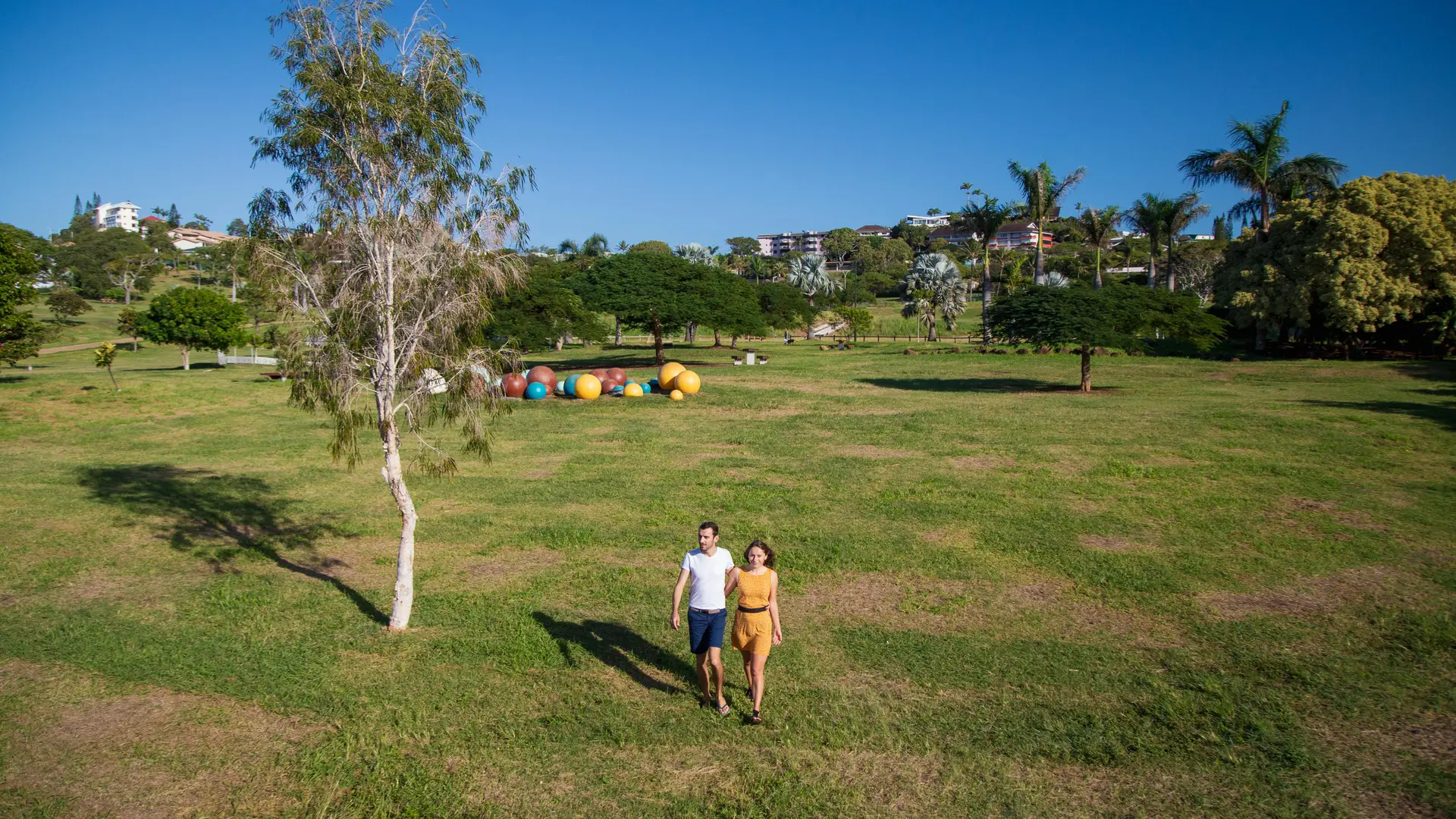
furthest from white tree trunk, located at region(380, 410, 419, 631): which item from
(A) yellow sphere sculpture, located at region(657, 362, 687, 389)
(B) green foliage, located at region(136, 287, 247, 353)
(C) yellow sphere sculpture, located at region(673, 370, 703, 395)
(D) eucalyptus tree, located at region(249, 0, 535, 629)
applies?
(B) green foliage, located at region(136, 287, 247, 353)

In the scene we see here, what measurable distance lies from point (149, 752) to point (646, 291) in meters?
35.9

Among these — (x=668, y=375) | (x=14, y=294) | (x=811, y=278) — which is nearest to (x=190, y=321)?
(x=14, y=294)

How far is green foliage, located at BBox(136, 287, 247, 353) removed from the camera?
133 ft

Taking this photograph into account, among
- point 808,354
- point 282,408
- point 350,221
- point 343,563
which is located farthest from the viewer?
point 808,354

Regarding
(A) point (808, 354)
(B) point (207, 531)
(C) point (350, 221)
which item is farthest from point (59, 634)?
(A) point (808, 354)

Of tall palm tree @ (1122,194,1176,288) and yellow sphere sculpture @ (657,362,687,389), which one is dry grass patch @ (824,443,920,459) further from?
tall palm tree @ (1122,194,1176,288)

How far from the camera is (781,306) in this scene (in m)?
66.9

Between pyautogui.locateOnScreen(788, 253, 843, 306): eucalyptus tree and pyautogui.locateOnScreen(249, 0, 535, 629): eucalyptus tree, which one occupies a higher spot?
pyautogui.locateOnScreen(788, 253, 843, 306): eucalyptus tree

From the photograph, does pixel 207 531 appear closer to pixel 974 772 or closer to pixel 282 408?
pixel 974 772

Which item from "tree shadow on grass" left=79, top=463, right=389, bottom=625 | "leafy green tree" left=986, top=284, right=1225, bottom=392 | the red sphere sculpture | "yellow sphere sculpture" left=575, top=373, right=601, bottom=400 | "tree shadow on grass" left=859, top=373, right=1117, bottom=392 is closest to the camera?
"tree shadow on grass" left=79, top=463, right=389, bottom=625

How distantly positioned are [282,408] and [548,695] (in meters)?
25.6

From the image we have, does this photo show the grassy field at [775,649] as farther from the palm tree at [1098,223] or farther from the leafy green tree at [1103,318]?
the palm tree at [1098,223]

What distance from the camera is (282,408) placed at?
30062 mm

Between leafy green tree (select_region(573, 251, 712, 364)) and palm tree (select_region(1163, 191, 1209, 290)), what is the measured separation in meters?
35.6
